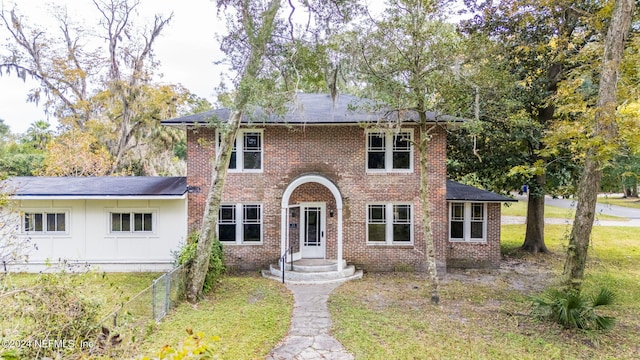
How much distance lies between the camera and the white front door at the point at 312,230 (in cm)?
1279

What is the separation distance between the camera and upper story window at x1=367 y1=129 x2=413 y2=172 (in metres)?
12.5

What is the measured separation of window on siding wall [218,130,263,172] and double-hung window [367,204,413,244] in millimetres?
4428

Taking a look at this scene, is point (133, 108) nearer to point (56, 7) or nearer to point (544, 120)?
point (56, 7)

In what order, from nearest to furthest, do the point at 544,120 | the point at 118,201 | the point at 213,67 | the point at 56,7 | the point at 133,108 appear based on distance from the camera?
the point at 213,67 < the point at 118,201 < the point at 544,120 < the point at 133,108 < the point at 56,7

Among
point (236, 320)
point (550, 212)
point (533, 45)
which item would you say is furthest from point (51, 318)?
point (550, 212)

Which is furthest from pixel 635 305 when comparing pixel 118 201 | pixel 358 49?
pixel 118 201

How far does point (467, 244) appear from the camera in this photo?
42.4 feet

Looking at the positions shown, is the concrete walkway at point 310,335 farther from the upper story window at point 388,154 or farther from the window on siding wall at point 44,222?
the window on siding wall at point 44,222

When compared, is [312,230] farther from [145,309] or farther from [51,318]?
[51,318]

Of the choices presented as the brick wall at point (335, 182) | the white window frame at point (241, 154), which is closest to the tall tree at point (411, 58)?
the brick wall at point (335, 182)

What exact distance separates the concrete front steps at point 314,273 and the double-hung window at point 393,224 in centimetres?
Result: 148

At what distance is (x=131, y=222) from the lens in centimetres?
1241

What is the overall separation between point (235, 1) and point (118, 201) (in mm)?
8005

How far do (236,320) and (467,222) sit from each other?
9259 mm
